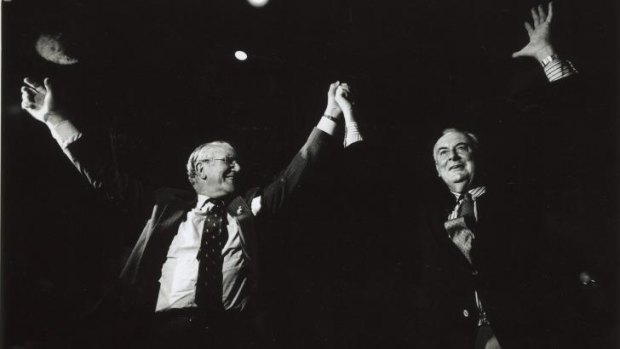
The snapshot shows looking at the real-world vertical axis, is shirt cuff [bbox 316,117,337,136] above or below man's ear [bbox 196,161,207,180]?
above

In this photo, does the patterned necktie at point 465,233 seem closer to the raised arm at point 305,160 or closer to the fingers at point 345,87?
the raised arm at point 305,160

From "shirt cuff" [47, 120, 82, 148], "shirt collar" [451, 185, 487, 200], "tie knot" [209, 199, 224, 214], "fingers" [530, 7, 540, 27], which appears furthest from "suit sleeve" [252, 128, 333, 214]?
"fingers" [530, 7, 540, 27]

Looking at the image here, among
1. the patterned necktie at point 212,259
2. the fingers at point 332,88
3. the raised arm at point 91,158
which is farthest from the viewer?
the fingers at point 332,88

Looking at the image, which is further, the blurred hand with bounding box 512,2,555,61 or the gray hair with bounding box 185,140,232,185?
the blurred hand with bounding box 512,2,555,61

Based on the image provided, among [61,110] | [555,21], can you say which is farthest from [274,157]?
[555,21]

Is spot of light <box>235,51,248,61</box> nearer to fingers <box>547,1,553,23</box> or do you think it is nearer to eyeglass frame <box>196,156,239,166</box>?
eyeglass frame <box>196,156,239,166</box>

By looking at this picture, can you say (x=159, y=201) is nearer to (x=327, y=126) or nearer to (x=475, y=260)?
(x=327, y=126)

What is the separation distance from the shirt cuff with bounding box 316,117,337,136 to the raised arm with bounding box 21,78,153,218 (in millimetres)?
668

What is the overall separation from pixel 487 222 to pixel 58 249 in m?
1.54

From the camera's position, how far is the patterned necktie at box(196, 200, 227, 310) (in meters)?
1.99

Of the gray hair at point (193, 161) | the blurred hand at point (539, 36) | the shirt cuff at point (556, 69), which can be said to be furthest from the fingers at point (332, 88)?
the shirt cuff at point (556, 69)

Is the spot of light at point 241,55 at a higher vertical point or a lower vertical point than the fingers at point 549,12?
higher

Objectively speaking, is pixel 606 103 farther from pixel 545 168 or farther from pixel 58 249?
pixel 58 249

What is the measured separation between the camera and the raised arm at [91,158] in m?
2.10
